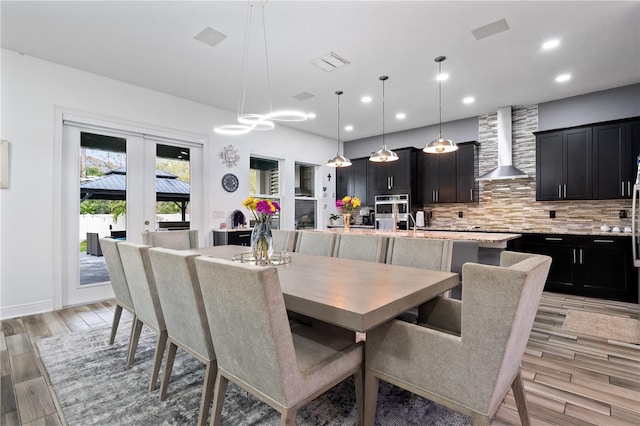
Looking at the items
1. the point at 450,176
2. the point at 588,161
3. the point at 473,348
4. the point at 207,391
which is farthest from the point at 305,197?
the point at 473,348

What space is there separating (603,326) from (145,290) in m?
4.19

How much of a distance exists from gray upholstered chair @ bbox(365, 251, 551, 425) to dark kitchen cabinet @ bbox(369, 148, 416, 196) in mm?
4984

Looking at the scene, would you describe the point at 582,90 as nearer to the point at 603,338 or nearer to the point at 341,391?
the point at 603,338

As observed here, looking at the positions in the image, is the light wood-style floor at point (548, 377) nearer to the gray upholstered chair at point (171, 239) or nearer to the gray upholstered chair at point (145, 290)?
the gray upholstered chair at point (145, 290)

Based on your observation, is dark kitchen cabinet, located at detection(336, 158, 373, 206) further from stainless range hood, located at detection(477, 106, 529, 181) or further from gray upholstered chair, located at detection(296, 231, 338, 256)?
gray upholstered chair, located at detection(296, 231, 338, 256)

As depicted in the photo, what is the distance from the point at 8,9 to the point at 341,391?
412 cm

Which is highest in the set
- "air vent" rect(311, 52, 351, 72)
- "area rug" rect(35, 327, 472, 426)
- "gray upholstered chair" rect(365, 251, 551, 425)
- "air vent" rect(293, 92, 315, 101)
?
"air vent" rect(293, 92, 315, 101)

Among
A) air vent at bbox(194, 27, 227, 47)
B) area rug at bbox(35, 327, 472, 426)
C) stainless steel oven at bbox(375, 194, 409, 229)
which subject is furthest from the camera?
stainless steel oven at bbox(375, 194, 409, 229)

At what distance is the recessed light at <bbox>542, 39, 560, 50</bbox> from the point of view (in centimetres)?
318

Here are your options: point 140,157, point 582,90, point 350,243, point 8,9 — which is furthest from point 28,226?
point 582,90

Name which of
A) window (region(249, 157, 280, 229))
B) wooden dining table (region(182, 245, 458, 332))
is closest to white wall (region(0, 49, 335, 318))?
window (region(249, 157, 280, 229))

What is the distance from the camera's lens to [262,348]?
1196 mm

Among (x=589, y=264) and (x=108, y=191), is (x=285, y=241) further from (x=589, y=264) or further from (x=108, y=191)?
(x=589, y=264)

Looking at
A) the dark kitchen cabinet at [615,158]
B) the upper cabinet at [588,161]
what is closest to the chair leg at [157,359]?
the upper cabinet at [588,161]
